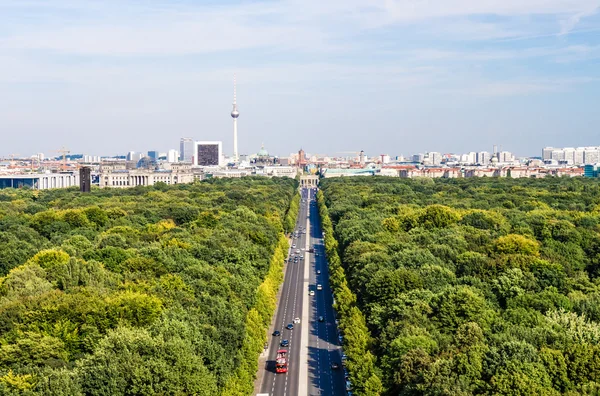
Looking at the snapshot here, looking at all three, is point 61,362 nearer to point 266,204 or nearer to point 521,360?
point 521,360

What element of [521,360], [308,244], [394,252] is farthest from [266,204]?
[521,360]

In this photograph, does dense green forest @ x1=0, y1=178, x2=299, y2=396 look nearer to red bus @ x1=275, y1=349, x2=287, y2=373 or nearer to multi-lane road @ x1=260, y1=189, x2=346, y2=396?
red bus @ x1=275, y1=349, x2=287, y2=373

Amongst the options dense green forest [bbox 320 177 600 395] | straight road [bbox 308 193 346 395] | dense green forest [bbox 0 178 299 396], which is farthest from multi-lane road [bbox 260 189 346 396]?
dense green forest [bbox 320 177 600 395]

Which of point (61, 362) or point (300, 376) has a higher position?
point (61, 362)

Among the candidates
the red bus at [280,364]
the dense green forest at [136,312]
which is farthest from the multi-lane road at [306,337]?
the dense green forest at [136,312]

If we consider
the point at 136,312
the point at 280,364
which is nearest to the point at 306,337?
the point at 280,364
